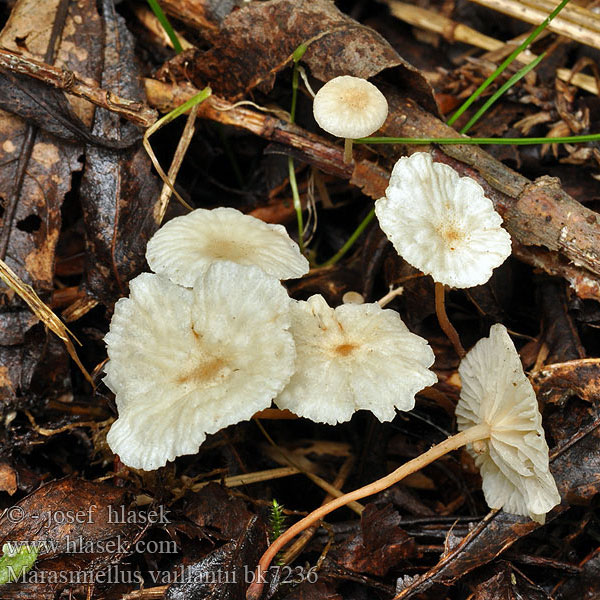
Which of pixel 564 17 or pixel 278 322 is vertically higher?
pixel 564 17

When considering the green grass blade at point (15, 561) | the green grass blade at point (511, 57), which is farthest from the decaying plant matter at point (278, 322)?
the green grass blade at point (511, 57)

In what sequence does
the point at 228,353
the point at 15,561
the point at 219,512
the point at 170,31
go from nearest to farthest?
1. the point at 15,561
2. the point at 228,353
3. the point at 219,512
4. the point at 170,31

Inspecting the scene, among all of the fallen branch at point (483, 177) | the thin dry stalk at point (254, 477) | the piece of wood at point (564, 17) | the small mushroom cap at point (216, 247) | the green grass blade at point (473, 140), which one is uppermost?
the piece of wood at point (564, 17)

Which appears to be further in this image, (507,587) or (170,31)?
(170,31)

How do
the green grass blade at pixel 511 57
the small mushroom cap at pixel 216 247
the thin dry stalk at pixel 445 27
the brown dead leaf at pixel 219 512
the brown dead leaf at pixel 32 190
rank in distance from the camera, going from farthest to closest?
1. the thin dry stalk at pixel 445 27
2. the green grass blade at pixel 511 57
3. the brown dead leaf at pixel 32 190
4. the small mushroom cap at pixel 216 247
5. the brown dead leaf at pixel 219 512

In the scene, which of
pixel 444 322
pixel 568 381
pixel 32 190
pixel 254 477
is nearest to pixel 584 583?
pixel 568 381

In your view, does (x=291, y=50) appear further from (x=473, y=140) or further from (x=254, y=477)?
(x=254, y=477)

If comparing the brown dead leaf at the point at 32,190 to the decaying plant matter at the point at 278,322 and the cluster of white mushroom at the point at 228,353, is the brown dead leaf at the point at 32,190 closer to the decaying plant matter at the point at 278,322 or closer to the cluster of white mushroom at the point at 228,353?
the decaying plant matter at the point at 278,322
